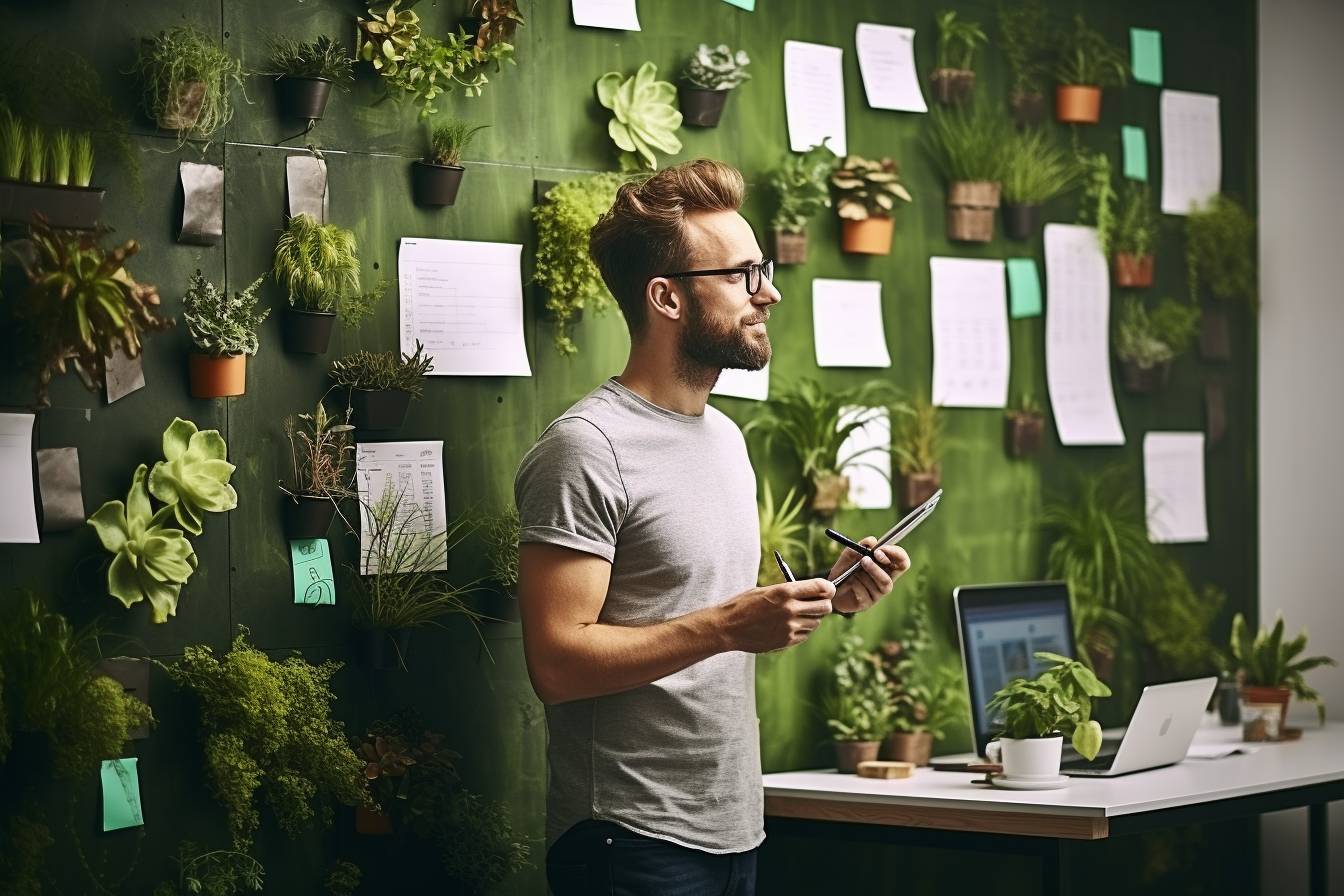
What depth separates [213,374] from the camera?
9.09ft

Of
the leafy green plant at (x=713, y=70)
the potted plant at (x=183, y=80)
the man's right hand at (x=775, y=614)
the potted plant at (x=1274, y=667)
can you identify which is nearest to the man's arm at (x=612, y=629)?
the man's right hand at (x=775, y=614)

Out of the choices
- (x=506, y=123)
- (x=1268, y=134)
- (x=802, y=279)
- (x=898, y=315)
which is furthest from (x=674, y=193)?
(x=1268, y=134)

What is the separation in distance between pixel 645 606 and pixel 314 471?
0.64 m

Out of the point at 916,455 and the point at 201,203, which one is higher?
the point at 201,203

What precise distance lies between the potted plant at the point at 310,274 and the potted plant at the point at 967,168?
5.13ft

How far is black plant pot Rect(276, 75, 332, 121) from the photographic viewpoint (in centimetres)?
286

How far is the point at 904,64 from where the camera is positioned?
383cm

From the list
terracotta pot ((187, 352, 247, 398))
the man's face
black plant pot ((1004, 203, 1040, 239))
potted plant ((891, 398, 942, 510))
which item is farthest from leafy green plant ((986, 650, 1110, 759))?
terracotta pot ((187, 352, 247, 398))

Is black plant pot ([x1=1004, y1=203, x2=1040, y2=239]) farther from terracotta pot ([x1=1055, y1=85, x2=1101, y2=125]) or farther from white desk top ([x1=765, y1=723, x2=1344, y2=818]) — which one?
white desk top ([x1=765, y1=723, x2=1344, y2=818])

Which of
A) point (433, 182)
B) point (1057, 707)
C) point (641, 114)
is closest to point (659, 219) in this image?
point (433, 182)

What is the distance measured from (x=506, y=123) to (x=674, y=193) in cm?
51

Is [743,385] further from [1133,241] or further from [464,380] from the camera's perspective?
[1133,241]

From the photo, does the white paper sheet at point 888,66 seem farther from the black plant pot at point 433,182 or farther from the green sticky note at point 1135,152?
the black plant pot at point 433,182

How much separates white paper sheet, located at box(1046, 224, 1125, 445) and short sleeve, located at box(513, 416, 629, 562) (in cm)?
176
